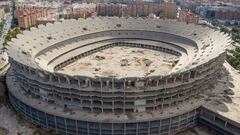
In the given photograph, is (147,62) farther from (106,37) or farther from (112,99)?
(112,99)

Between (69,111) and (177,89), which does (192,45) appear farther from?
(69,111)

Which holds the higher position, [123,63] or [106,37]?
[106,37]

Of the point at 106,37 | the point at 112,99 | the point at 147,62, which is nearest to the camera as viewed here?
the point at 112,99

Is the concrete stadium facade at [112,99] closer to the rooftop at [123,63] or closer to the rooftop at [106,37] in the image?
the rooftop at [106,37]

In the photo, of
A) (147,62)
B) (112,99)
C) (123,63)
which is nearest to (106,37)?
(123,63)

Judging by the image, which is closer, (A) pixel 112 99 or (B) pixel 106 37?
(A) pixel 112 99

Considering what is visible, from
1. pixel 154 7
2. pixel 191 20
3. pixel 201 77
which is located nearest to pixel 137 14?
pixel 154 7

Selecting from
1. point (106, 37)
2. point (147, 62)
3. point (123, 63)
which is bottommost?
point (123, 63)

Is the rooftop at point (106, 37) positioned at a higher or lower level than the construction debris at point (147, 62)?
higher

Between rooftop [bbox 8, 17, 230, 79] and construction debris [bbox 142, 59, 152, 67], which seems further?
construction debris [bbox 142, 59, 152, 67]

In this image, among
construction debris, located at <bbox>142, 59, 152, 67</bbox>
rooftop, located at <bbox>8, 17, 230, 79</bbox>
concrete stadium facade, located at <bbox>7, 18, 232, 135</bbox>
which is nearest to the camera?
concrete stadium facade, located at <bbox>7, 18, 232, 135</bbox>

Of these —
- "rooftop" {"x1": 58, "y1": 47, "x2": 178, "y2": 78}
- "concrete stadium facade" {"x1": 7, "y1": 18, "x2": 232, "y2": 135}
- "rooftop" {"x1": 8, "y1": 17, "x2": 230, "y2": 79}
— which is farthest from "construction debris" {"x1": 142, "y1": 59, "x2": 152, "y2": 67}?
"concrete stadium facade" {"x1": 7, "y1": 18, "x2": 232, "y2": 135}

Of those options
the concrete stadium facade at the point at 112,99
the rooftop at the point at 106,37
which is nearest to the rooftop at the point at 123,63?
the rooftop at the point at 106,37

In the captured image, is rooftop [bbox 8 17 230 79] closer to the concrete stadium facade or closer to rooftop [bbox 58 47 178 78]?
rooftop [bbox 58 47 178 78]
